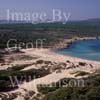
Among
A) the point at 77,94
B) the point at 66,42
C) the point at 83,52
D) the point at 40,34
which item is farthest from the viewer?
the point at 40,34

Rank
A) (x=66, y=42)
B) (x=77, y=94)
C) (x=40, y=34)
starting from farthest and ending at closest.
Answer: (x=40, y=34) → (x=66, y=42) → (x=77, y=94)

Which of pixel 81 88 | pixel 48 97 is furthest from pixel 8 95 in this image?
pixel 81 88

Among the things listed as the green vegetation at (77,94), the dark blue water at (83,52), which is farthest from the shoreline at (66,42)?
the green vegetation at (77,94)

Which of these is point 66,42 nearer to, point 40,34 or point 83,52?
point 40,34

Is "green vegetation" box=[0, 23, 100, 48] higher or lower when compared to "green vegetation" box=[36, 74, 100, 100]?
lower

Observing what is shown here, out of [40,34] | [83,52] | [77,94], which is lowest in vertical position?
[83,52]

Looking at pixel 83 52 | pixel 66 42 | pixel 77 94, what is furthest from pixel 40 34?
pixel 77 94

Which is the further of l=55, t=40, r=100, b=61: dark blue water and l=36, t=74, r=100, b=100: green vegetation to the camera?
l=55, t=40, r=100, b=61: dark blue water

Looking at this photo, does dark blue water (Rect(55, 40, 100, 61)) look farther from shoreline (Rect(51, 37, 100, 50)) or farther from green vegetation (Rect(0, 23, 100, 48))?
green vegetation (Rect(0, 23, 100, 48))

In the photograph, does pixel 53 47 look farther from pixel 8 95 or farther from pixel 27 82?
pixel 8 95

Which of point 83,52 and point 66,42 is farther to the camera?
point 66,42

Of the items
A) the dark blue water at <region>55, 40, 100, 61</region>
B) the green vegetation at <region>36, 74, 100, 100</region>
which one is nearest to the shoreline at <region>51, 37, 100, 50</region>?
the dark blue water at <region>55, 40, 100, 61</region>
